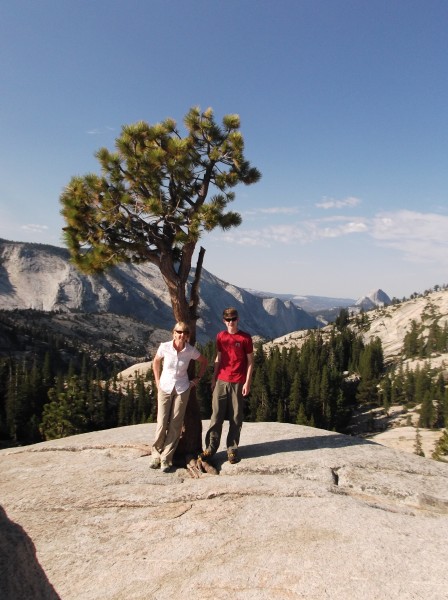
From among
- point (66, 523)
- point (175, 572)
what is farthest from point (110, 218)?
point (175, 572)

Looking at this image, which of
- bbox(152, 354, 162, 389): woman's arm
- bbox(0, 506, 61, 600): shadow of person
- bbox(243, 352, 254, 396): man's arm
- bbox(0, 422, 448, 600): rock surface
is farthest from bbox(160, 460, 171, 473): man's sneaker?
bbox(0, 506, 61, 600): shadow of person

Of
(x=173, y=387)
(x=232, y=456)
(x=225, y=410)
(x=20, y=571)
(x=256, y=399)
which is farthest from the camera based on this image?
(x=256, y=399)

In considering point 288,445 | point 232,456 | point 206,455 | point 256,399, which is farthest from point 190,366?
point 256,399

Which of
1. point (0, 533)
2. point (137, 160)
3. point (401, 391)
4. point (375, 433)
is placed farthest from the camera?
point (401, 391)

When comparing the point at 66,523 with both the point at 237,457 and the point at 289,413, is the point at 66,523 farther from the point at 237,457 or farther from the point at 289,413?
the point at 289,413

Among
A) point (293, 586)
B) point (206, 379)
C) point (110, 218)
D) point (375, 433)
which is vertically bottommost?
point (375, 433)

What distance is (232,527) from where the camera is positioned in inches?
287

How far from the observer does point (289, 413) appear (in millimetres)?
96375

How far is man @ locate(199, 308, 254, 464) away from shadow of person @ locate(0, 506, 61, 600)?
4.43 meters

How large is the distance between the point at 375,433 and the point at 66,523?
109 metres

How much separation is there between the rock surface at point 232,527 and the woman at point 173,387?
78 cm

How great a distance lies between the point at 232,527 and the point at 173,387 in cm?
357

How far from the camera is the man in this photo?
33.2ft

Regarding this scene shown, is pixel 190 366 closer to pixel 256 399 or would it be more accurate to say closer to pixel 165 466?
pixel 165 466
